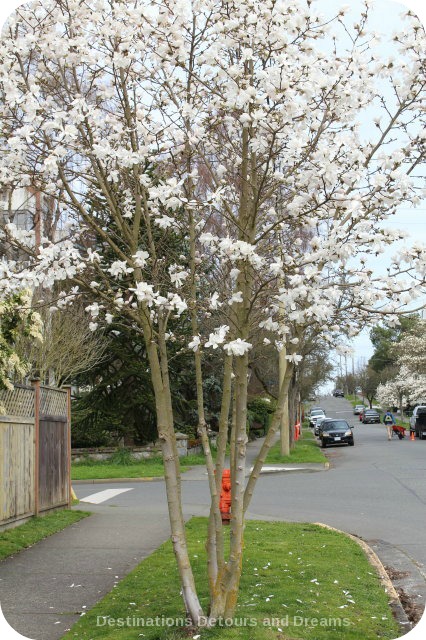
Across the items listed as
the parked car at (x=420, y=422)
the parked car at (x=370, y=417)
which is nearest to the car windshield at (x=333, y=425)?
the parked car at (x=420, y=422)

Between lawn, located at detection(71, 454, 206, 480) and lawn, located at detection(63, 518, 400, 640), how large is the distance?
13315 millimetres

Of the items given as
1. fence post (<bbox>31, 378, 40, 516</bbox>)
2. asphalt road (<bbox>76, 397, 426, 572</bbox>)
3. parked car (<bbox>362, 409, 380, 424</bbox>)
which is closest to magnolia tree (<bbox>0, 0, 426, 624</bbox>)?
asphalt road (<bbox>76, 397, 426, 572</bbox>)

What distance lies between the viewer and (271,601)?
22.6 feet

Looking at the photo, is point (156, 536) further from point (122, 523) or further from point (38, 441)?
point (38, 441)

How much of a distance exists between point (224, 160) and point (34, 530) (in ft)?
21.9

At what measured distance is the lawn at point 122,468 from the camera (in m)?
22.9

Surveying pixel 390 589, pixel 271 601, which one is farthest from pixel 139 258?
pixel 390 589

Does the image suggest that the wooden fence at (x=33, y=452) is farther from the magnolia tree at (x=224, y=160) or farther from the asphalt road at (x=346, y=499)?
the magnolia tree at (x=224, y=160)

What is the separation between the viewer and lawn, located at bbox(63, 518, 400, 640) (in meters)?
6.14

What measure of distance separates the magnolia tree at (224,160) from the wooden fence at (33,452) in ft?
14.0

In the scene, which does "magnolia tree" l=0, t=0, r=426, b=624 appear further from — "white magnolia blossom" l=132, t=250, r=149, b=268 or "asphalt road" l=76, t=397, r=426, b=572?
"asphalt road" l=76, t=397, r=426, b=572

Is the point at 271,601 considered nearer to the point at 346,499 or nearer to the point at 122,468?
A: the point at 346,499

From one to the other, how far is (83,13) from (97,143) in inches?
42.0

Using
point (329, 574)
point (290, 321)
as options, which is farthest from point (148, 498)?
point (290, 321)
